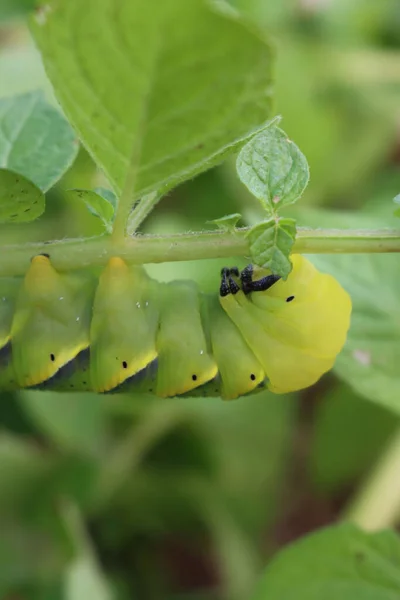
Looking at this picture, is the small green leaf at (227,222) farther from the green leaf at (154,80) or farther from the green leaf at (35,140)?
the green leaf at (35,140)

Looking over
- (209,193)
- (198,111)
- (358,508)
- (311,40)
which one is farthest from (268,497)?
(198,111)

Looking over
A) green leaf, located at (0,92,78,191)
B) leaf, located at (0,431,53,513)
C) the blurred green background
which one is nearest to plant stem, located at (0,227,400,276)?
green leaf, located at (0,92,78,191)

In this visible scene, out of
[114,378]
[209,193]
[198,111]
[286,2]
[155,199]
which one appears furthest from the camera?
[286,2]

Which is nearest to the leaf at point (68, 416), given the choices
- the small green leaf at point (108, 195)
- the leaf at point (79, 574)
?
the leaf at point (79, 574)

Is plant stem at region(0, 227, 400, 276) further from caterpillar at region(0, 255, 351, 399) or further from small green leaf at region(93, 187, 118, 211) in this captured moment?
caterpillar at region(0, 255, 351, 399)

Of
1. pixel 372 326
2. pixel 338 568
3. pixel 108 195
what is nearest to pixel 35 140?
pixel 108 195

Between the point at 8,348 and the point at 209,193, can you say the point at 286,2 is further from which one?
the point at 8,348

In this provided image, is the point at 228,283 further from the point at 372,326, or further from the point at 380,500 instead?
the point at 380,500
